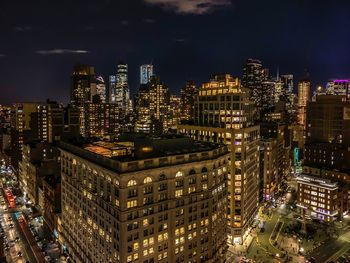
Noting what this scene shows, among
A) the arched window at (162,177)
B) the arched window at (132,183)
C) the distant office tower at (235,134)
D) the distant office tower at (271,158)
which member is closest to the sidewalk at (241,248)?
the distant office tower at (235,134)

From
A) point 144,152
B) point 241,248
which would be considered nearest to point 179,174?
point 144,152

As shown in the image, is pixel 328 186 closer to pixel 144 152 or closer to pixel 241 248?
pixel 241 248

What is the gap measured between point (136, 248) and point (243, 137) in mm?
60403

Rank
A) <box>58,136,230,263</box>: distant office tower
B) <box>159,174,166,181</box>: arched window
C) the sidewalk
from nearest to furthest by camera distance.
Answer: <box>58,136,230,263</box>: distant office tower
<box>159,174,166,181</box>: arched window
the sidewalk

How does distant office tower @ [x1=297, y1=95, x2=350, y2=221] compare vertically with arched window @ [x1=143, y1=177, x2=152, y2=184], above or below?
below

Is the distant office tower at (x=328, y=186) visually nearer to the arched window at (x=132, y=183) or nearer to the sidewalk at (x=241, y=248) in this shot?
the sidewalk at (x=241, y=248)

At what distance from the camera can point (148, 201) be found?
75250 millimetres

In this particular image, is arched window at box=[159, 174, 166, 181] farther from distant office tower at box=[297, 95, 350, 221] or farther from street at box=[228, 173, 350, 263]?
distant office tower at box=[297, 95, 350, 221]

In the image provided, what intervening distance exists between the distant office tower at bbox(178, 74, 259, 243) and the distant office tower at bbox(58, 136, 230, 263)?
19004 mm

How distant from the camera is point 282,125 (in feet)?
648

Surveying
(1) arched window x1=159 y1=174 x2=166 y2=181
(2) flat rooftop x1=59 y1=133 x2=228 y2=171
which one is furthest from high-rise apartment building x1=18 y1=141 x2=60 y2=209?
(1) arched window x1=159 y1=174 x2=166 y2=181

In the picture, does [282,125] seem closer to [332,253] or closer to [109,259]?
[332,253]

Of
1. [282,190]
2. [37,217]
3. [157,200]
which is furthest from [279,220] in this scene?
[37,217]

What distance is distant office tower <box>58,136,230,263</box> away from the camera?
72500mm
